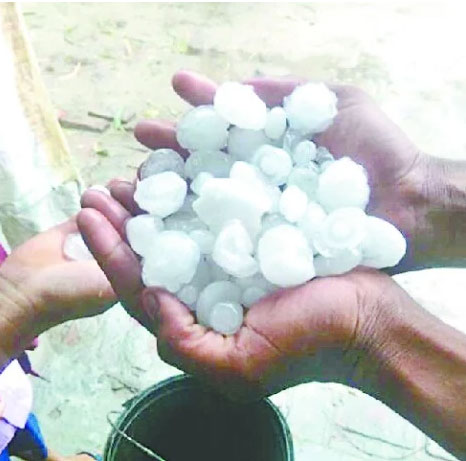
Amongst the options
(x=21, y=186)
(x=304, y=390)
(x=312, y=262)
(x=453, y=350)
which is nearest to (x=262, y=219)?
(x=312, y=262)

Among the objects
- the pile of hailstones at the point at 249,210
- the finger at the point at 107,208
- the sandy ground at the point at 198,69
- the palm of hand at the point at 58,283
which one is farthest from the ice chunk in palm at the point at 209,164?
the sandy ground at the point at 198,69

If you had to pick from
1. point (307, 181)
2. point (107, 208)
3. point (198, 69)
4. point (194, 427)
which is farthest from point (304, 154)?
point (198, 69)

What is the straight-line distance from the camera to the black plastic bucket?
3.58 feet

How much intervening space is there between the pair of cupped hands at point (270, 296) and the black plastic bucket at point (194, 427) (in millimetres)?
117

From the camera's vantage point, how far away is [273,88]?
3.93 feet

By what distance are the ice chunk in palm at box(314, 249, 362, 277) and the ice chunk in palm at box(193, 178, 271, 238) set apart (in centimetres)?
9

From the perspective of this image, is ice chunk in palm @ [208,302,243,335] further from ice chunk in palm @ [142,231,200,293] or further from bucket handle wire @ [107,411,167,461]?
bucket handle wire @ [107,411,167,461]

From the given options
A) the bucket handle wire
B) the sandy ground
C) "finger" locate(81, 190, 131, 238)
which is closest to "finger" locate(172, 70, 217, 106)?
"finger" locate(81, 190, 131, 238)

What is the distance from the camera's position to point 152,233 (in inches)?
40.2

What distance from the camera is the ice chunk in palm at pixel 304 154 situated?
1110 mm

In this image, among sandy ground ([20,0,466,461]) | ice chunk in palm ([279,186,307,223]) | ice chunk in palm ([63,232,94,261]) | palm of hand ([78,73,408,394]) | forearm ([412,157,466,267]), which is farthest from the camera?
sandy ground ([20,0,466,461])

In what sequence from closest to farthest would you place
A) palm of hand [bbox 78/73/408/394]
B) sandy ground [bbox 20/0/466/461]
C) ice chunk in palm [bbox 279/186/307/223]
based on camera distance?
palm of hand [bbox 78/73/408/394], ice chunk in palm [bbox 279/186/307/223], sandy ground [bbox 20/0/466/461]

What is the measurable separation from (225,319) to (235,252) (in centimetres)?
8

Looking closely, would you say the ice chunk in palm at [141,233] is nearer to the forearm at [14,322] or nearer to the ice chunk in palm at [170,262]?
the ice chunk in palm at [170,262]
